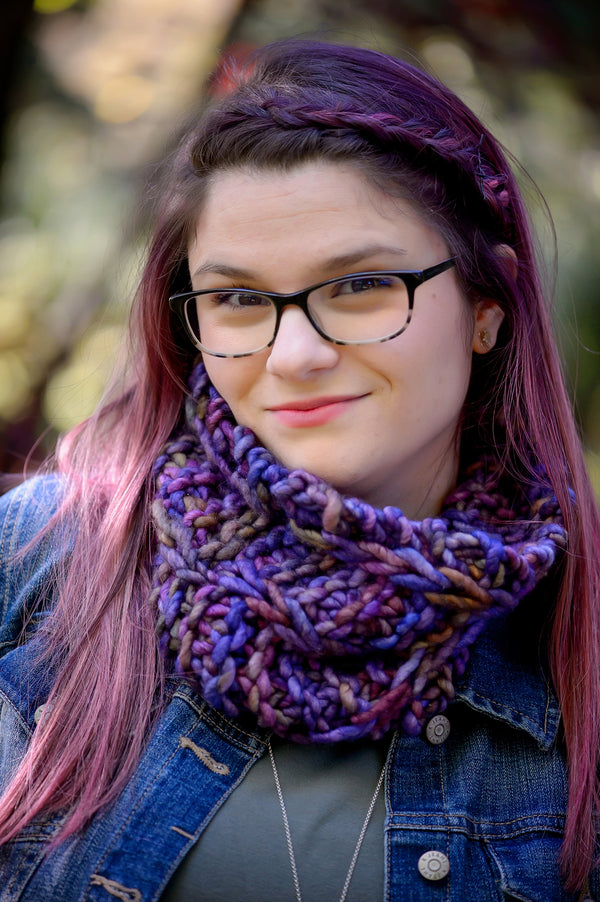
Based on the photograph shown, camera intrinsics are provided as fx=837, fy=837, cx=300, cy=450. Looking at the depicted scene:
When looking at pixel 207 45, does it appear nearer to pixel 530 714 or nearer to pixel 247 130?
pixel 247 130

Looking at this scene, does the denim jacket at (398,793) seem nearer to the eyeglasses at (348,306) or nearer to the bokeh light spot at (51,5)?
the eyeglasses at (348,306)

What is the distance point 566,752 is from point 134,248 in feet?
4.68

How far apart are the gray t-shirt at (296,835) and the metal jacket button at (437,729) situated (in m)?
0.09

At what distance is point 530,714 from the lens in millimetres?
1535

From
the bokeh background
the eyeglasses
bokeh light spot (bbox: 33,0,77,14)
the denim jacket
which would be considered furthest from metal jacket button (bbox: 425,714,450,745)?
bokeh light spot (bbox: 33,0,77,14)

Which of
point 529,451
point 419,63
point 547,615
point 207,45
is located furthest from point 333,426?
point 207,45

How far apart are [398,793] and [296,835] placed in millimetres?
185

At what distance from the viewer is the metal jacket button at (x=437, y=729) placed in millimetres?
1457

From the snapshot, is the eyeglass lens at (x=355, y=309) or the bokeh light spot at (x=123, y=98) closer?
the eyeglass lens at (x=355, y=309)

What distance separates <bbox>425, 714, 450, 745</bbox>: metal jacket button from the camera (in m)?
1.46

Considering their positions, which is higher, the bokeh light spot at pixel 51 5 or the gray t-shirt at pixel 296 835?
the bokeh light spot at pixel 51 5

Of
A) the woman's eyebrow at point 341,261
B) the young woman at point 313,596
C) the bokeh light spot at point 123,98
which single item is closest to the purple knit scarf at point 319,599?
the young woman at point 313,596

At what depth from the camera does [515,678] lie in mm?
1598

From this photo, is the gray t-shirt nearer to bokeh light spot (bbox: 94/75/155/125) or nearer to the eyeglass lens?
the eyeglass lens
